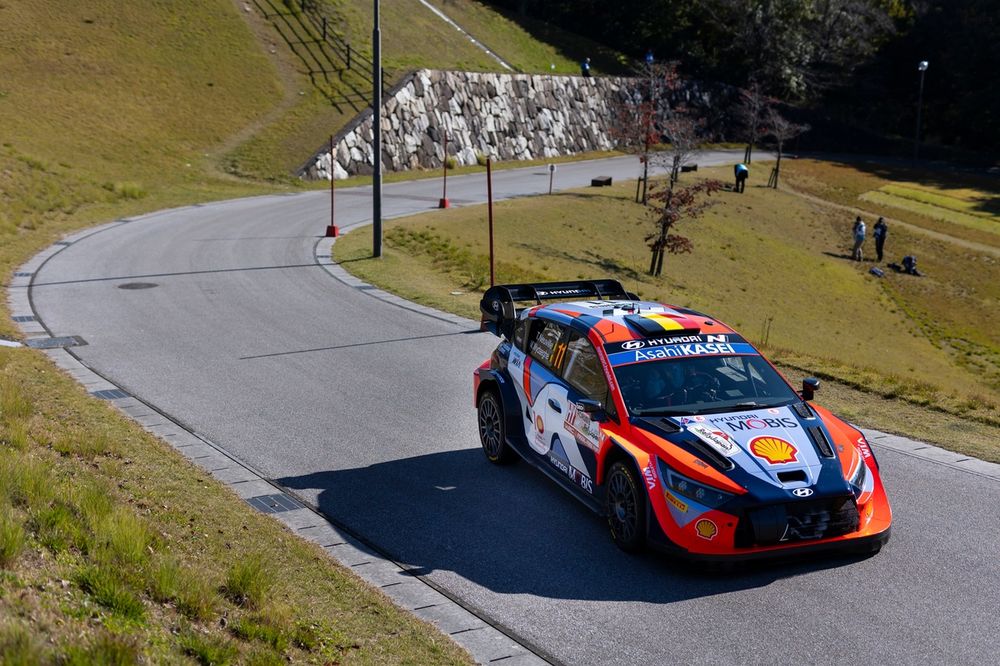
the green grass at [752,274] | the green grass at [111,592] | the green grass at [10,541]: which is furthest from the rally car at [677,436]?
the green grass at [752,274]

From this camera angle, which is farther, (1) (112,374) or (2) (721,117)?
(2) (721,117)

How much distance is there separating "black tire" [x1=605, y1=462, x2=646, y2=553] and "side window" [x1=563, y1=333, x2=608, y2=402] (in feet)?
2.66

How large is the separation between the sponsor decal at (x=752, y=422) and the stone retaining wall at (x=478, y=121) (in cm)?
3469

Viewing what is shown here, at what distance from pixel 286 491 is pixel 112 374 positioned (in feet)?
17.8

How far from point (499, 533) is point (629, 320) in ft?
7.78

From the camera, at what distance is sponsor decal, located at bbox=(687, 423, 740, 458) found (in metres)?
7.88

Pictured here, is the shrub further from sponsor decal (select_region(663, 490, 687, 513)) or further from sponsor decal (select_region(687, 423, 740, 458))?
sponsor decal (select_region(687, 423, 740, 458))

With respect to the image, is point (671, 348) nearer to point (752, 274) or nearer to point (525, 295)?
point (525, 295)

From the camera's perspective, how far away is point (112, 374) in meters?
14.1

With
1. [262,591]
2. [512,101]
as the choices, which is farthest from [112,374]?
[512,101]

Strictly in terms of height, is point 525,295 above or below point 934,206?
above

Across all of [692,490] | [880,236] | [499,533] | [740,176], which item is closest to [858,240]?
[880,236]

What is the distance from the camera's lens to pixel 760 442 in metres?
8.02

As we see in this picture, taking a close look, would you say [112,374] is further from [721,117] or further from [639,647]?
[721,117]
